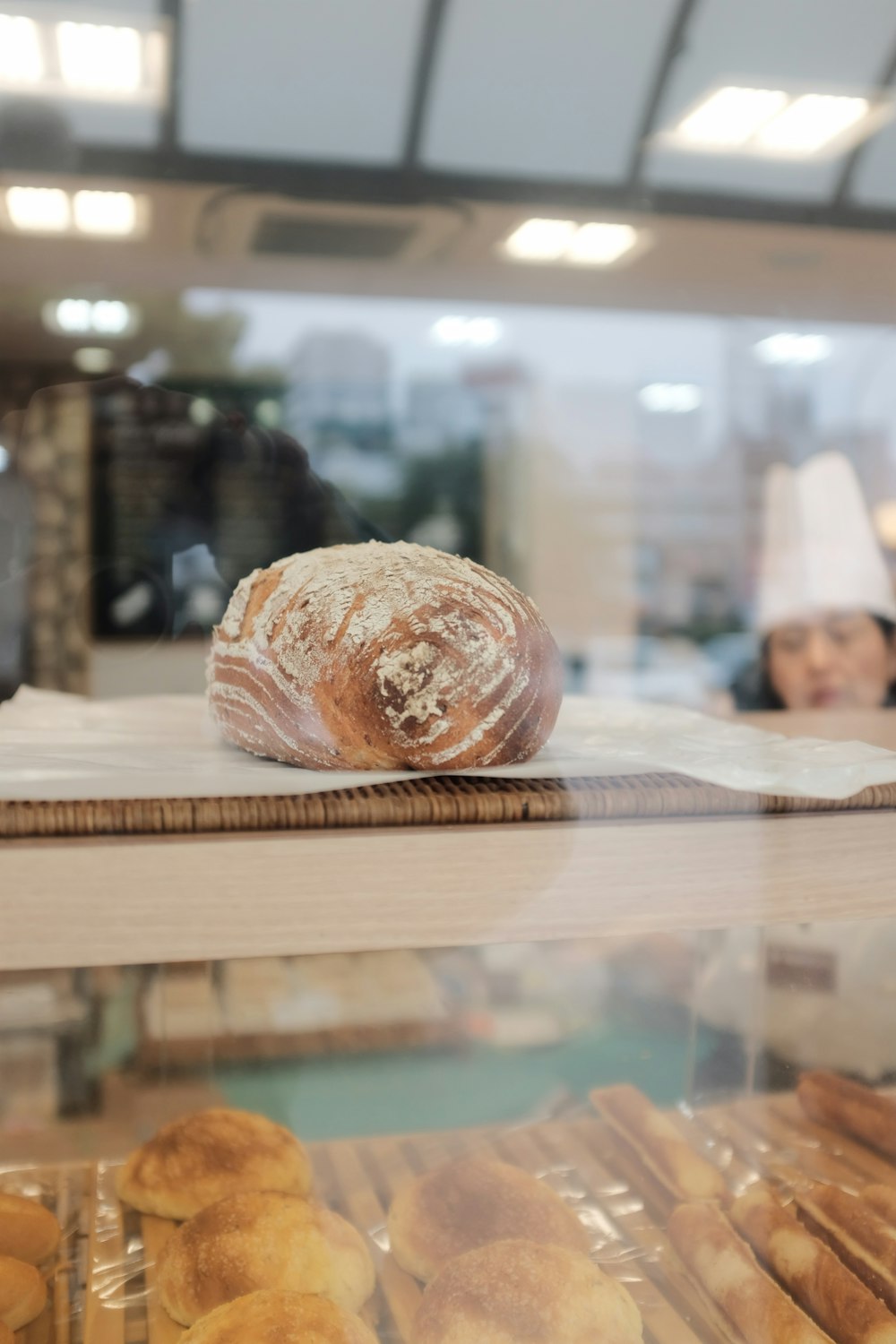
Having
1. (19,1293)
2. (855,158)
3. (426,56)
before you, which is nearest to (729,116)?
(855,158)

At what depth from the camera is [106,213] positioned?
5.38 feet

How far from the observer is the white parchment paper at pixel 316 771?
1.30 feet

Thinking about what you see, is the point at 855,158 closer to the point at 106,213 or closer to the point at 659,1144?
the point at 106,213

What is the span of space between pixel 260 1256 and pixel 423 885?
0.88 ft

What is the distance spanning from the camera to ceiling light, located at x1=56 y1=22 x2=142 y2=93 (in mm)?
1091

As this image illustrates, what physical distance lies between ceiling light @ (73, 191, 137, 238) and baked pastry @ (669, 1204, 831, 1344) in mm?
1509

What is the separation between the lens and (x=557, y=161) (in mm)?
1617

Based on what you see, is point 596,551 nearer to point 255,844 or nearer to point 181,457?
point 181,457

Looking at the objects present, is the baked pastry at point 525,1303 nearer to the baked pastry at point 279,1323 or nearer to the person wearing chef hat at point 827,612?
the baked pastry at point 279,1323

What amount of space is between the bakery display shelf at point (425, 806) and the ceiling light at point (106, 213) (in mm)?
1412

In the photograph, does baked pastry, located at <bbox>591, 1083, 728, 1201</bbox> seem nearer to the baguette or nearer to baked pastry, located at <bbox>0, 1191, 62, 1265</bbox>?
the baguette

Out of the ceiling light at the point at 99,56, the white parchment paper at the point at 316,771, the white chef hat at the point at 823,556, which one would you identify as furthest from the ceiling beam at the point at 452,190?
the white parchment paper at the point at 316,771

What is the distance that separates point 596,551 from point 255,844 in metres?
1.60

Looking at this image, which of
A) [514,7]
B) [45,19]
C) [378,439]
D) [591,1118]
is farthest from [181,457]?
[591,1118]
